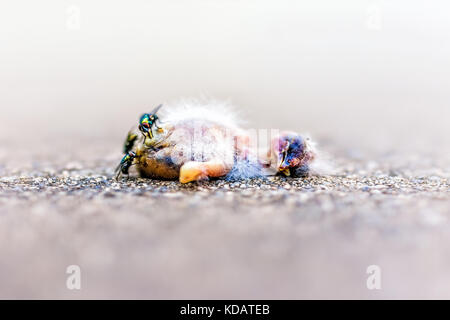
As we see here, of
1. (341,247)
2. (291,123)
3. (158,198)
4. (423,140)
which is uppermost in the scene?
(291,123)

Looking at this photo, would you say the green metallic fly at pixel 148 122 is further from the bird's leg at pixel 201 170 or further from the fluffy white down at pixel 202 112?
the bird's leg at pixel 201 170

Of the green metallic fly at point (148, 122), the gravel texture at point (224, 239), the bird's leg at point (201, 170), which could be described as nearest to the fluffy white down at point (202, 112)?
the green metallic fly at point (148, 122)

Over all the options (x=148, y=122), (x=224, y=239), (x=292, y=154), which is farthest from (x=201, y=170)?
(x=224, y=239)

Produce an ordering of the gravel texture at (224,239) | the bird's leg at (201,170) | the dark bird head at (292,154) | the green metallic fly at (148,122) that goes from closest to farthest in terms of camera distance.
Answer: the gravel texture at (224,239), the bird's leg at (201,170), the green metallic fly at (148,122), the dark bird head at (292,154)

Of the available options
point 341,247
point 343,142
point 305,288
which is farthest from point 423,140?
point 305,288

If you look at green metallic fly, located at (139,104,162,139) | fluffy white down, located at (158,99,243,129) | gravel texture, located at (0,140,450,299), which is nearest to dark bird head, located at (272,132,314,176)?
gravel texture, located at (0,140,450,299)

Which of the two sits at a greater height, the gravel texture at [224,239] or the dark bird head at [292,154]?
the dark bird head at [292,154]
